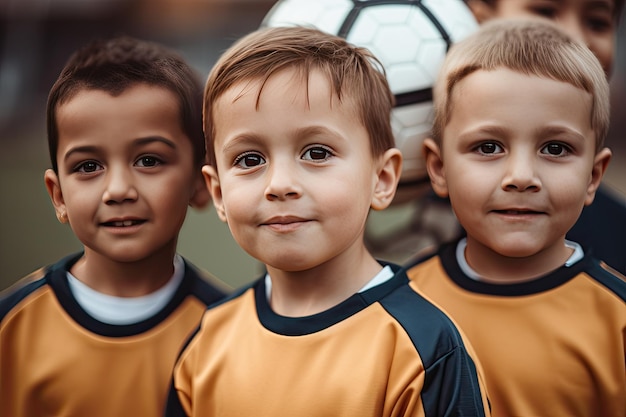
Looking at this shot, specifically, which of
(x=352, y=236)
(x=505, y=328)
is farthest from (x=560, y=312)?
(x=352, y=236)

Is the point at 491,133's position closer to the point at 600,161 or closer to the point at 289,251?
the point at 600,161

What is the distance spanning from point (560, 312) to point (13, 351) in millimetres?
1440

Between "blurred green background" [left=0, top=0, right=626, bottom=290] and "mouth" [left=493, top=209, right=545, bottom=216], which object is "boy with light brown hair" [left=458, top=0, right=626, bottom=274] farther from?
"blurred green background" [left=0, top=0, right=626, bottom=290]

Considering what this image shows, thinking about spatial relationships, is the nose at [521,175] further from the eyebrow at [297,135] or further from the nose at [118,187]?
the nose at [118,187]

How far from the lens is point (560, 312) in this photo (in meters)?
1.90

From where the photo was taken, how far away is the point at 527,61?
6.15 feet

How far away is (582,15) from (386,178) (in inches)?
39.5

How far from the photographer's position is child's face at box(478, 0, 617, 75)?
2.47 metres

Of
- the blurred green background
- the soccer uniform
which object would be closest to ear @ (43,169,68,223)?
the soccer uniform

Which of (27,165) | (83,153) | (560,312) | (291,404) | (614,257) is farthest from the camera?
(27,165)

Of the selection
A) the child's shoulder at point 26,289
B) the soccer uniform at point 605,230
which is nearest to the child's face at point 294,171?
the child's shoulder at point 26,289

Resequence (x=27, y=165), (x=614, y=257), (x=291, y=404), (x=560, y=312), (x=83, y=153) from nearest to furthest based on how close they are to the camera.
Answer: (x=291, y=404) < (x=560, y=312) < (x=83, y=153) < (x=614, y=257) < (x=27, y=165)

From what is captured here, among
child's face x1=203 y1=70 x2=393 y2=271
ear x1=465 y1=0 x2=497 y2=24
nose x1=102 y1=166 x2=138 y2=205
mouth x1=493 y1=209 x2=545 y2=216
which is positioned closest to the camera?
child's face x1=203 y1=70 x2=393 y2=271

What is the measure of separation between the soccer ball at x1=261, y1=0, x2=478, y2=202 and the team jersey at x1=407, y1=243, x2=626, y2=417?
434 mm
